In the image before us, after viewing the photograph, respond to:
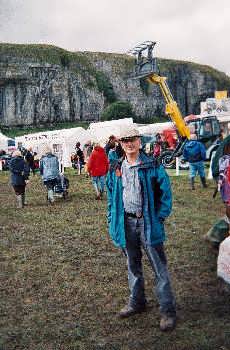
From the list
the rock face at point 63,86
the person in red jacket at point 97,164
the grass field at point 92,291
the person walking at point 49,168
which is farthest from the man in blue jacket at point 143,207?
the rock face at point 63,86

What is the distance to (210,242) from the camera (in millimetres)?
7910

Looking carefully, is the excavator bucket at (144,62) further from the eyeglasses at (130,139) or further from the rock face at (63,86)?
the rock face at (63,86)

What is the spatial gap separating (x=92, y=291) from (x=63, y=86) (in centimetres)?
10857

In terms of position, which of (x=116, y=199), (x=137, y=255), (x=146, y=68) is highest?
(x=146, y=68)

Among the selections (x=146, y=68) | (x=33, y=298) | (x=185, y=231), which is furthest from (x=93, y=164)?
(x=146, y=68)

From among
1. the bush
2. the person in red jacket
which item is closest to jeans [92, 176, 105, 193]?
the person in red jacket

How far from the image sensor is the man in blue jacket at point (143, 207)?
4.70m

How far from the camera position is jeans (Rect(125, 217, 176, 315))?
4730 mm

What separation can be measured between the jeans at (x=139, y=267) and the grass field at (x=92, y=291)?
0.62ft

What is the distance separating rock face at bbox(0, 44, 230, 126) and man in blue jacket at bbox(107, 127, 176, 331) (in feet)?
328

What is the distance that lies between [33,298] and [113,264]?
64.1 inches

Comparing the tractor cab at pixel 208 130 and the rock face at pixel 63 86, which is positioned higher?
the rock face at pixel 63 86

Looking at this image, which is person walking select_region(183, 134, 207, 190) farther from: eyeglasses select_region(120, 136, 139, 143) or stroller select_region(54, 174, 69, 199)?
eyeglasses select_region(120, 136, 139, 143)

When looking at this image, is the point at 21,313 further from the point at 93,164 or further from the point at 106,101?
the point at 106,101
